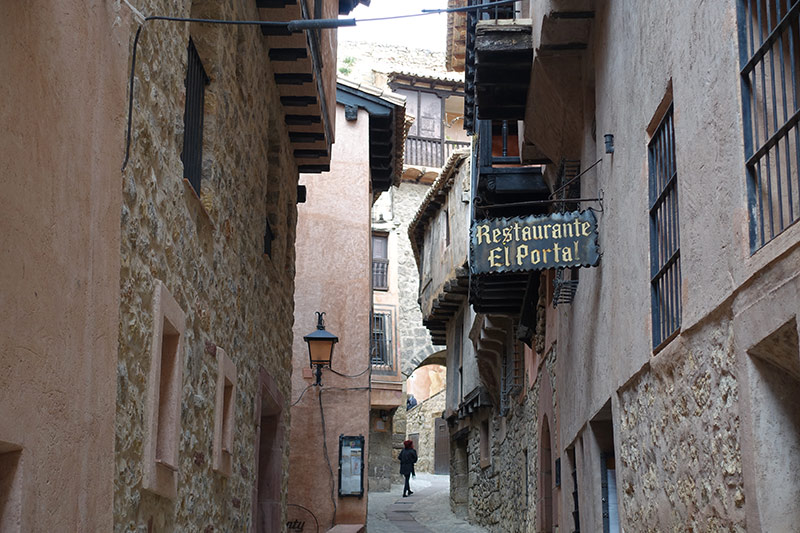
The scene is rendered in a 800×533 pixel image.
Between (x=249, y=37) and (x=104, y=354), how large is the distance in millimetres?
4619

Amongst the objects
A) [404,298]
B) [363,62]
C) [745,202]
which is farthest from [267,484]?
[363,62]

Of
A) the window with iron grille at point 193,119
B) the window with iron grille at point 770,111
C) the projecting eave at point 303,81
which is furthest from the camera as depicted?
the projecting eave at point 303,81

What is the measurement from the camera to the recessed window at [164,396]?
5.08 metres

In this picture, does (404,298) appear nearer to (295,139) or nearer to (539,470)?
(539,470)

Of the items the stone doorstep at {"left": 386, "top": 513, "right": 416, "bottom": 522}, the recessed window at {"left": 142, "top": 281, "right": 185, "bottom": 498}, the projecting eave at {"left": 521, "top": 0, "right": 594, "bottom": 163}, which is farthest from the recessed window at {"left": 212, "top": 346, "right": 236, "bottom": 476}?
the stone doorstep at {"left": 386, "top": 513, "right": 416, "bottom": 522}

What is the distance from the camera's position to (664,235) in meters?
5.91

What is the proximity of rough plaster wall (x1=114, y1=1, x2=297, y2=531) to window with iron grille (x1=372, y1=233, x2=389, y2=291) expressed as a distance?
15357mm

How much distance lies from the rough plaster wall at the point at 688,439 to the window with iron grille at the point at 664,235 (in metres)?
0.25

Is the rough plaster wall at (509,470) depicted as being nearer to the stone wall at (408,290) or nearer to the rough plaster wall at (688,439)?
the rough plaster wall at (688,439)

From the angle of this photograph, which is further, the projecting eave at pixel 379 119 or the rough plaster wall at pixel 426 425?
the rough plaster wall at pixel 426 425

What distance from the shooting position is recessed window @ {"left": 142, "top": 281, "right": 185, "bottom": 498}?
5.08 meters

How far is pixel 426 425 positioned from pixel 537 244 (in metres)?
30.4

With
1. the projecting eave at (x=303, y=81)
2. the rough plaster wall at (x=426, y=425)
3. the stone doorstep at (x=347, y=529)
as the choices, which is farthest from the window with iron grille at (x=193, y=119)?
the rough plaster wall at (x=426, y=425)

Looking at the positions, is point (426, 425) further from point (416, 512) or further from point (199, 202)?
point (199, 202)
